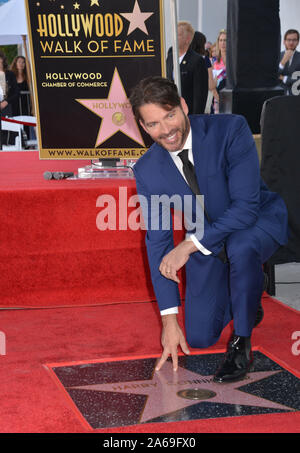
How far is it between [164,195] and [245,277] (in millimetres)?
377

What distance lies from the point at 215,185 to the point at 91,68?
1.15 metres

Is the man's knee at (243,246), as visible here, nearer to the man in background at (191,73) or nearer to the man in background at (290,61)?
the man in background at (191,73)

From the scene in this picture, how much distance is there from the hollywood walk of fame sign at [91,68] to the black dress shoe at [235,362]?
1.27m

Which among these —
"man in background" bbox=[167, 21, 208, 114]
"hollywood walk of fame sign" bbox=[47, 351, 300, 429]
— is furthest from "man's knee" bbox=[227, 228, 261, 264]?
"man in background" bbox=[167, 21, 208, 114]

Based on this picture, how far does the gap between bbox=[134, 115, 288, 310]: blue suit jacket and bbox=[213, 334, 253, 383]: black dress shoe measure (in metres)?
0.22

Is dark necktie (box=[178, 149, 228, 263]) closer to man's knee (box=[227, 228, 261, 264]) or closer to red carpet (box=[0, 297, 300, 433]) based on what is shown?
man's knee (box=[227, 228, 261, 264])

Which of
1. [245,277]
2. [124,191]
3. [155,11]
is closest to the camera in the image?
[245,277]

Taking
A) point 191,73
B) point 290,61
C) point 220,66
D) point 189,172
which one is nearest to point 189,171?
point 189,172

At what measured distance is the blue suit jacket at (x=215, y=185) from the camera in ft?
6.06

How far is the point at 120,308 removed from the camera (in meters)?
2.59

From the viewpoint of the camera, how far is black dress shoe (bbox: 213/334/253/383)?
1807 millimetres

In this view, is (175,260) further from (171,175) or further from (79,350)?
(79,350)

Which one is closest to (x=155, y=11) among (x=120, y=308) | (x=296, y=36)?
(x=120, y=308)

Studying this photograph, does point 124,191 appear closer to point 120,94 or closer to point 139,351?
point 120,94
